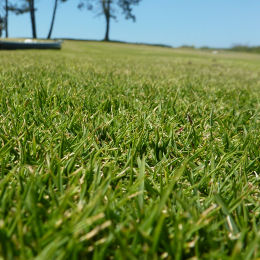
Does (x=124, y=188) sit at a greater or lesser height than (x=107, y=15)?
lesser

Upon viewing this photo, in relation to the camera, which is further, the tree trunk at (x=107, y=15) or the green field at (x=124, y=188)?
the tree trunk at (x=107, y=15)

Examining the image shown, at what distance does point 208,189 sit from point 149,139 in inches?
16.8

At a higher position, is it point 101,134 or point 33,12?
point 33,12

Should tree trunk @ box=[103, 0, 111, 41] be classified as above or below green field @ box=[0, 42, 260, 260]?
above

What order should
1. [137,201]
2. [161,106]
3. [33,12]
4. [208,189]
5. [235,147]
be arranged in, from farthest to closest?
[33,12] → [161,106] → [235,147] → [208,189] → [137,201]

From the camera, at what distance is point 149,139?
1239 millimetres

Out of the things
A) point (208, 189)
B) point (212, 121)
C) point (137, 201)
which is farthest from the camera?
point (212, 121)

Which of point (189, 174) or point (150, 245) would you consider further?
point (189, 174)

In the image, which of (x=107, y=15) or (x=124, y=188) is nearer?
(x=124, y=188)

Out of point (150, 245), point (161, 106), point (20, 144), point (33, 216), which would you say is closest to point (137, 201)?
point (150, 245)

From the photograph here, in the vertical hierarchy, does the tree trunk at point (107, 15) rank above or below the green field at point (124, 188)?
above

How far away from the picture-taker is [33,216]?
0.58m

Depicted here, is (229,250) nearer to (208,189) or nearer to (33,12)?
(208,189)

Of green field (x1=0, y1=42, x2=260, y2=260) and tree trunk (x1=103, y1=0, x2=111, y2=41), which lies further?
tree trunk (x1=103, y1=0, x2=111, y2=41)
